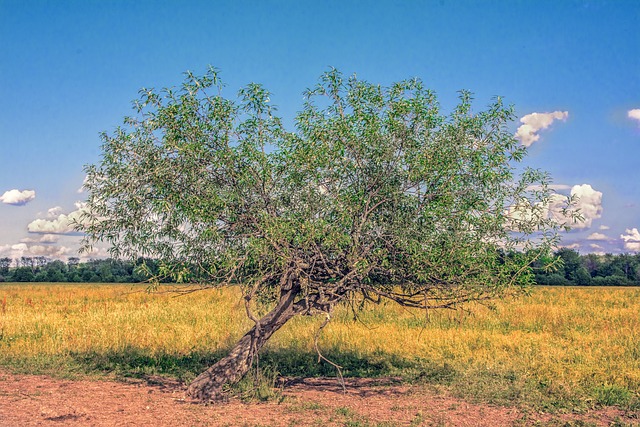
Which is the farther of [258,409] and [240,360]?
[240,360]

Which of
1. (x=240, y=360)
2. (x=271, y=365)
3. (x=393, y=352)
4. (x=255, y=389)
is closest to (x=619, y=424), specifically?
(x=255, y=389)

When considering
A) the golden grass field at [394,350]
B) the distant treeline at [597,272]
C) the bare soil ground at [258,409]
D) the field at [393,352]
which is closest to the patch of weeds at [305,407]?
the bare soil ground at [258,409]

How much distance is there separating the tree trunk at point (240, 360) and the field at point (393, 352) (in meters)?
0.64

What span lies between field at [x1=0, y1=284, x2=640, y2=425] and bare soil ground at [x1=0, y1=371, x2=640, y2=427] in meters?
0.72

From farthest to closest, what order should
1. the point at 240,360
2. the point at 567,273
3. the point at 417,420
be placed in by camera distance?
the point at 567,273 → the point at 240,360 → the point at 417,420

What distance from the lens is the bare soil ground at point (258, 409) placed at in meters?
12.5

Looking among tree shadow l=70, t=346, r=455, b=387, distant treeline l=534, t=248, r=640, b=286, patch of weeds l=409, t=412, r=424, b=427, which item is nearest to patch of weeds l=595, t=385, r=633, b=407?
tree shadow l=70, t=346, r=455, b=387

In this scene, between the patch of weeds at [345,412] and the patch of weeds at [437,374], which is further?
the patch of weeds at [437,374]

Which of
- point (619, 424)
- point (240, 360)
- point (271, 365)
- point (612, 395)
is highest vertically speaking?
point (240, 360)

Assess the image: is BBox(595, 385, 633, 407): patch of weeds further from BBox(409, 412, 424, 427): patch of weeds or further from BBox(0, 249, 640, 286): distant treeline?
BBox(0, 249, 640, 286): distant treeline

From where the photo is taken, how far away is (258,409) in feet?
44.6

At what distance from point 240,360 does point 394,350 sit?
8.12m

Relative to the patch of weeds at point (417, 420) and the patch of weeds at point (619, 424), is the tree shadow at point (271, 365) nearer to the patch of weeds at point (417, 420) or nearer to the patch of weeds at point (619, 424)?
the patch of weeds at point (417, 420)

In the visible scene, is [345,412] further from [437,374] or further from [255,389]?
[437,374]
